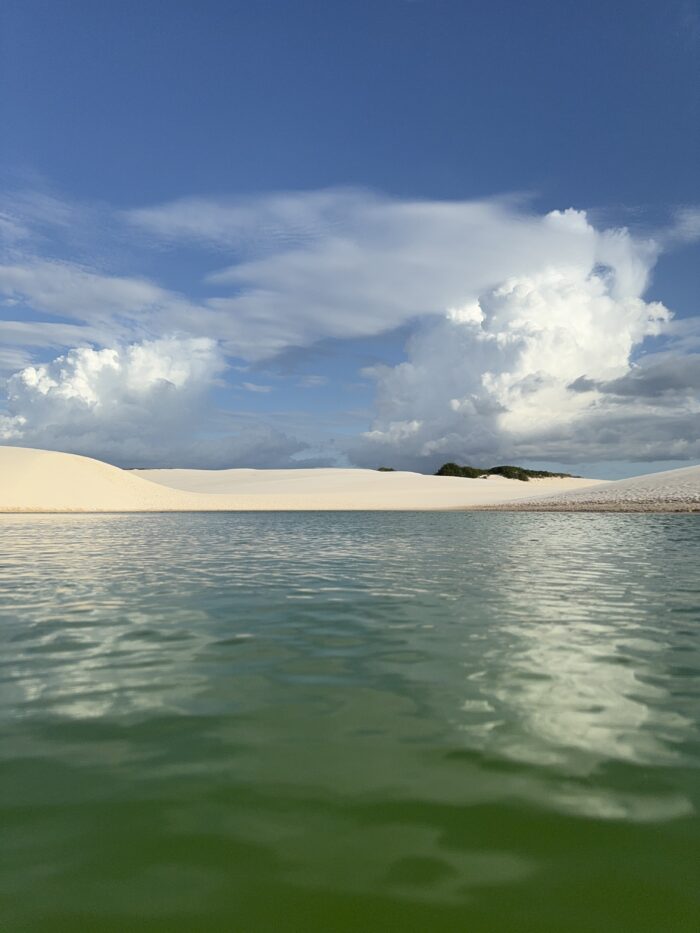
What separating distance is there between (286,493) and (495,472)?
55.7m

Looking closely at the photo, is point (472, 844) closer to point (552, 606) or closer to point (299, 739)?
point (299, 739)

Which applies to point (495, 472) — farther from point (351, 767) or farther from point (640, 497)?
point (351, 767)

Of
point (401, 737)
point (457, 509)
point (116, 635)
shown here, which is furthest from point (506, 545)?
point (457, 509)

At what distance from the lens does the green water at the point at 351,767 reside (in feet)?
11.0

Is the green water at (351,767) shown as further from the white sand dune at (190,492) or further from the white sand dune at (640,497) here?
the white sand dune at (190,492)

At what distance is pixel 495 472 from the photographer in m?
129

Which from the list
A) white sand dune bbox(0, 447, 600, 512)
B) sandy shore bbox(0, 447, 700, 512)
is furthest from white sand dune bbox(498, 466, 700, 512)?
white sand dune bbox(0, 447, 600, 512)

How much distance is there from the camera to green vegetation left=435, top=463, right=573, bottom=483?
125 m

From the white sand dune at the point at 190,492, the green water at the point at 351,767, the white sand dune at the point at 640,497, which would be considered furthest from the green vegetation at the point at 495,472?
the green water at the point at 351,767

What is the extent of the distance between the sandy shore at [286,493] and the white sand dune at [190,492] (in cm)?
9

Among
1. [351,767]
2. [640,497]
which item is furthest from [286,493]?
[351,767]

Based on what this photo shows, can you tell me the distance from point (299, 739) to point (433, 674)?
7.66ft

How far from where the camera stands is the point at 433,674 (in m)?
7.51

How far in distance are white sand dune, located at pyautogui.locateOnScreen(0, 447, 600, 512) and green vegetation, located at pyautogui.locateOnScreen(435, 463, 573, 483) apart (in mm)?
19866
